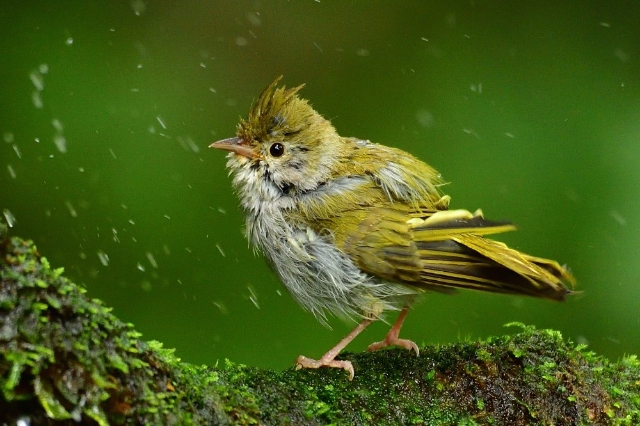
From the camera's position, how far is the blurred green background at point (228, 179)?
551 centimetres

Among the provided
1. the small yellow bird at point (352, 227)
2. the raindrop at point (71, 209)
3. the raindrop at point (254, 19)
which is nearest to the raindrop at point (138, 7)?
the raindrop at point (254, 19)

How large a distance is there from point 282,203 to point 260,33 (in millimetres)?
3500

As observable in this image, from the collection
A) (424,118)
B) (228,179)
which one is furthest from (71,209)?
(424,118)

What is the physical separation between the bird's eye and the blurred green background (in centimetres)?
208

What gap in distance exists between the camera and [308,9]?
6.93 m

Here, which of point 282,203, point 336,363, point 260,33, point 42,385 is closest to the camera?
point 42,385

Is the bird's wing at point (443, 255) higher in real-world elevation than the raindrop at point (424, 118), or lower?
lower

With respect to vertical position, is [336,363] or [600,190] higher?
[600,190]

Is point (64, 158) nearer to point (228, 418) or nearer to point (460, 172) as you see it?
point (460, 172)

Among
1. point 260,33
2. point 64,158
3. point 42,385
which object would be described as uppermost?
point 260,33

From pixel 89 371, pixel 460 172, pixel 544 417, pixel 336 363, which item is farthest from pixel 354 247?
pixel 460 172

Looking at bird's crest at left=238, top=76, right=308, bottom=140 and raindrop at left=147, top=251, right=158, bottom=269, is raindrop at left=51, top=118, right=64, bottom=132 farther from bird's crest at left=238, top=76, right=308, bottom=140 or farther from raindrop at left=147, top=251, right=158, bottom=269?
bird's crest at left=238, top=76, right=308, bottom=140

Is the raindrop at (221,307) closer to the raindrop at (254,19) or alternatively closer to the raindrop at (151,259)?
the raindrop at (151,259)

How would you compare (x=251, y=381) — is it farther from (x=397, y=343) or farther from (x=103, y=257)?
(x=103, y=257)
